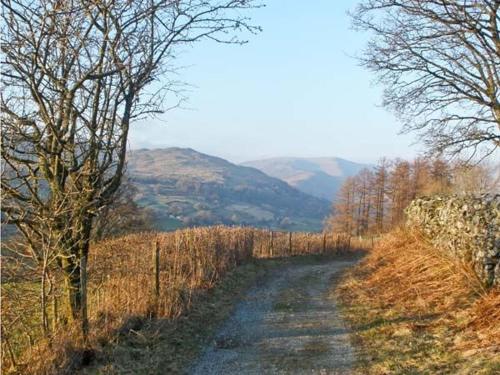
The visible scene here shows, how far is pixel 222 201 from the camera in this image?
128 meters

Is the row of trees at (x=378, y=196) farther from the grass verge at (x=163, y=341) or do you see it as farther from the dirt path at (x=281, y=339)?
the grass verge at (x=163, y=341)

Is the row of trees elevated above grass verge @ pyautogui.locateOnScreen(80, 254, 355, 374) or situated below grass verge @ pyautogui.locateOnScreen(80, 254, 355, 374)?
above

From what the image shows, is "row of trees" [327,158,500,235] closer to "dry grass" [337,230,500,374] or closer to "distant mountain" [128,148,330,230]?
"distant mountain" [128,148,330,230]

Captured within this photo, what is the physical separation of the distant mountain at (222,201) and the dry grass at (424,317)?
6465cm

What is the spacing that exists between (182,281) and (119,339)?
355cm

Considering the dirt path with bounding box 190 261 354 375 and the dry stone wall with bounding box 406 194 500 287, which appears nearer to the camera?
the dirt path with bounding box 190 261 354 375

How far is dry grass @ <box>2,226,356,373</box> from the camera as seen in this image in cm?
644

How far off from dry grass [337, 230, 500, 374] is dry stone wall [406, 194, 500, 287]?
1.01 feet

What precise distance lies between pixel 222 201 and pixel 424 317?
11907cm

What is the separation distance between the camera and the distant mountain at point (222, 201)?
97756 mm

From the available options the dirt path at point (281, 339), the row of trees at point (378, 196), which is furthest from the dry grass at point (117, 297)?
the row of trees at point (378, 196)

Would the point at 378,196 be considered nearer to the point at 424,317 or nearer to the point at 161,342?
the point at 424,317

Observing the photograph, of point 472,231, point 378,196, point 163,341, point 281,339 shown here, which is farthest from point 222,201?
point 163,341

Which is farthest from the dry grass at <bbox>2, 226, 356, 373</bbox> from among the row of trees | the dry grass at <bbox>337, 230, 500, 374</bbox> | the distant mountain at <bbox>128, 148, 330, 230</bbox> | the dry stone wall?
the distant mountain at <bbox>128, 148, 330, 230</bbox>
